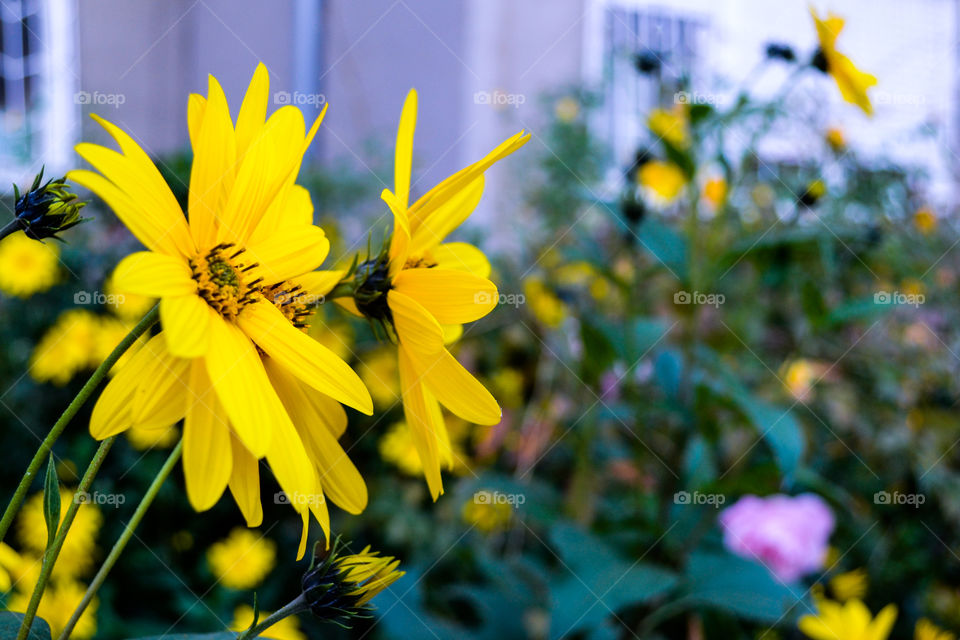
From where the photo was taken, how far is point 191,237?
0.27 m

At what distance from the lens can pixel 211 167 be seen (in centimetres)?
26

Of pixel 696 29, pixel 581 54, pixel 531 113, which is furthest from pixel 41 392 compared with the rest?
pixel 696 29

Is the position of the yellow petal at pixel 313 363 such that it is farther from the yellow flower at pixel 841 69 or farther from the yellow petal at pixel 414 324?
the yellow flower at pixel 841 69

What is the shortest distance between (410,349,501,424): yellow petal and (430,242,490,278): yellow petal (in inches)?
2.4

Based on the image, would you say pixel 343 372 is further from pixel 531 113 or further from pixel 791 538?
pixel 531 113

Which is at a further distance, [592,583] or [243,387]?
[592,583]

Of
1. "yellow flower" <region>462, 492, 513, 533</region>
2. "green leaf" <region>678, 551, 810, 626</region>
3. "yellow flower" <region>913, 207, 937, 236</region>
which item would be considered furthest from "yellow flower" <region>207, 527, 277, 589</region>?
"yellow flower" <region>913, 207, 937, 236</region>

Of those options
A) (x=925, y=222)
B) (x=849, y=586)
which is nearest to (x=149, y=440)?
(x=849, y=586)

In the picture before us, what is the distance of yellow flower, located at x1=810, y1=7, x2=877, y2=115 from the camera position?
72cm

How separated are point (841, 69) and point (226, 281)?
74cm

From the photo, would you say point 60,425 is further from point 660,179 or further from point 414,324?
point 660,179

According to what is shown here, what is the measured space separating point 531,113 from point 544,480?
1679 mm

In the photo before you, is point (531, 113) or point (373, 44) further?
point (531, 113)

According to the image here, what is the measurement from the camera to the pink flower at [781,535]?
0.98 m
